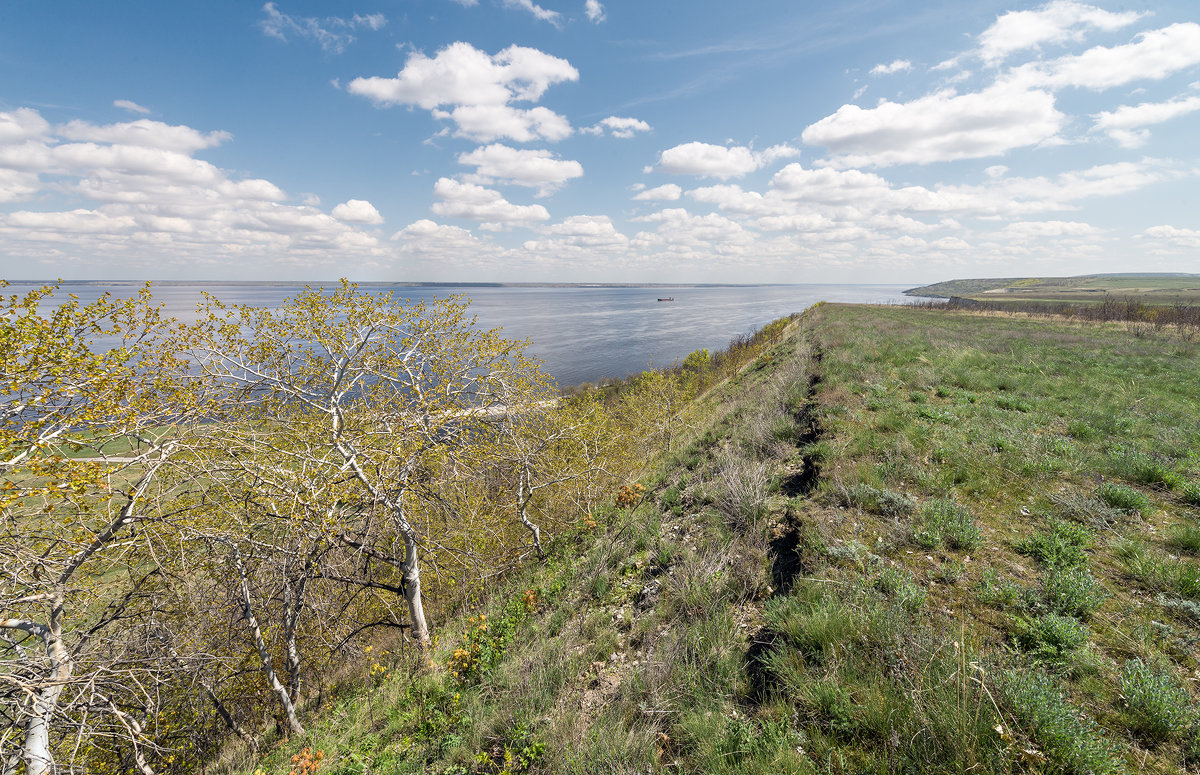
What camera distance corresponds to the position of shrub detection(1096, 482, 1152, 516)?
5.19 m

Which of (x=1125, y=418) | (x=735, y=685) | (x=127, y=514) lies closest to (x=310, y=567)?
(x=127, y=514)

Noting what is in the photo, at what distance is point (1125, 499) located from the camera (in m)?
5.28

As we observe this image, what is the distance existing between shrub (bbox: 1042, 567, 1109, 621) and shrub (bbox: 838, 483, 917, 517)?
4.92ft

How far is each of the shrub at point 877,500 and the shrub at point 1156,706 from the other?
2572 millimetres

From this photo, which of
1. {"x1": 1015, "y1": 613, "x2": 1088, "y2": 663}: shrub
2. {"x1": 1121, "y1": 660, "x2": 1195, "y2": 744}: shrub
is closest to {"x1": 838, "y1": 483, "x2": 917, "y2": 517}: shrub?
{"x1": 1015, "y1": 613, "x2": 1088, "y2": 663}: shrub

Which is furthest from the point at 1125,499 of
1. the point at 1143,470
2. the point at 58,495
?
the point at 58,495

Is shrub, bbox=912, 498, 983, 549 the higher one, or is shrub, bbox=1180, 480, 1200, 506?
shrub, bbox=1180, 480, 1200, 506

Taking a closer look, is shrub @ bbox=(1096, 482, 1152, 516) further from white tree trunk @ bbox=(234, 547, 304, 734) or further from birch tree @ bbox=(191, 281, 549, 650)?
white tree trunk @ bbox=(234, 547, 304, 734)

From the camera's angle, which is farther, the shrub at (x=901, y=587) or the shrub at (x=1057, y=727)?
the shrub at (x=901, y=587)

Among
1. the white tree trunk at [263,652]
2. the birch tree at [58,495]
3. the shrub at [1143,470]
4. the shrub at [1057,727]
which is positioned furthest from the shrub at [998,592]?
the white tree trunk at [263,652]

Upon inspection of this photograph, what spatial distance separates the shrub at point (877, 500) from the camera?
5570 mm

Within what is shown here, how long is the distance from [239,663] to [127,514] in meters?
5.90

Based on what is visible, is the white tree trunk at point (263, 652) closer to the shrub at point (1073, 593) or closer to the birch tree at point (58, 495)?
the birch tree at point (58, 495)

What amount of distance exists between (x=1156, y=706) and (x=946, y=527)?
239 centimetres
